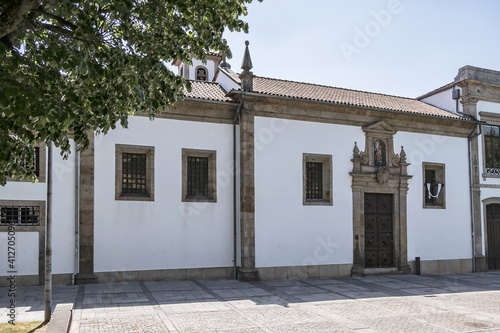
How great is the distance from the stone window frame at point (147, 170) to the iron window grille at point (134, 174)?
0.14 meters

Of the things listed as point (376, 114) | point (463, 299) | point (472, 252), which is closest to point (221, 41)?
point (463, 299)

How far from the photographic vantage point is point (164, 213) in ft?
46.5

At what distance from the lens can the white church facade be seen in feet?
43.6

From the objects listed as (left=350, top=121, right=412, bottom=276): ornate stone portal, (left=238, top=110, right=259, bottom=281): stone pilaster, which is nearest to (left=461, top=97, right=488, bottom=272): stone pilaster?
(left=350, top=121, right=412, bottom=276): ornate stone portal

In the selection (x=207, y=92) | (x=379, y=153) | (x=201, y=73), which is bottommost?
(x=379, y=153)

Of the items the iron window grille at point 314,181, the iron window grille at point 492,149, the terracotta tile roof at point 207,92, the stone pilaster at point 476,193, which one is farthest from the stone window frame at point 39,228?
the iron window grille at point 492,149

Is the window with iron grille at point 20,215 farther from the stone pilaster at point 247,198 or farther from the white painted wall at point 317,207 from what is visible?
the white painted wall at point 317,207

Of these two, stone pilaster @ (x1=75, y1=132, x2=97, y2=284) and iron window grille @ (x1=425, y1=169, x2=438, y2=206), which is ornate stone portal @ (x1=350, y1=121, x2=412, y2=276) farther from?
stone pilaster @ (x1=75, y1=132, x2=97, y2=284)

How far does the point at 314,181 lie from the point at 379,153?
9.08 ft

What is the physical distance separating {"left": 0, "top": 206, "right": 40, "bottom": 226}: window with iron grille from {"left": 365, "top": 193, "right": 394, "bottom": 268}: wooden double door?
10602 millimetres

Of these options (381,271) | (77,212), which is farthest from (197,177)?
(381,271)

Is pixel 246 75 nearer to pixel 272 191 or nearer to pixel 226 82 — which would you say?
pixel 226 82

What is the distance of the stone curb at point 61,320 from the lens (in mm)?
7230

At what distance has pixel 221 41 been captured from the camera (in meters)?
7.62
